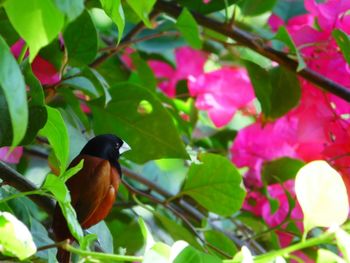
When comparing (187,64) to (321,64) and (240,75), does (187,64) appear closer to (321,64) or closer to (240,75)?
(240,75)

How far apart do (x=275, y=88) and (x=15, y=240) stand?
1.68 ft

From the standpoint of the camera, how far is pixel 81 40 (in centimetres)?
65

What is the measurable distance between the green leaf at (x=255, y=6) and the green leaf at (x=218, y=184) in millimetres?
297

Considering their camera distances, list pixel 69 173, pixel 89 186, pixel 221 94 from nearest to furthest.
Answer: pixel 69 173 → pixel 89 186 → pixel 221 94

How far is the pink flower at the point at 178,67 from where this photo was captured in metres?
1.26

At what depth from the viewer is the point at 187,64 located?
4.17 feet

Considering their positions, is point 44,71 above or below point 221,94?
above

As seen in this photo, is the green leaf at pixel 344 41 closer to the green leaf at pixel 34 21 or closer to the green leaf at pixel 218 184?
the green leaf at pixel 218 184

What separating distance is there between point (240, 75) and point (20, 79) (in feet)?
2.74

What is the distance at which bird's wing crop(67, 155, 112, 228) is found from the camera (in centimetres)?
52

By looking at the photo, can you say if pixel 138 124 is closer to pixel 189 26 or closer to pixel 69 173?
pixel 189 26

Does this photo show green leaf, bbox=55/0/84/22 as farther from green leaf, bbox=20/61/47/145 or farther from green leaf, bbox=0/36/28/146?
green leaf, bbox=20/61/47/145

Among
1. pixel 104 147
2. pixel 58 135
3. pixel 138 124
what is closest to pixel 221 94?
pixel 138 124

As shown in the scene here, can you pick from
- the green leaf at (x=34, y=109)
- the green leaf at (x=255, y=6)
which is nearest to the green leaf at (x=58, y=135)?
the green leaf at (x=34, y=109)
